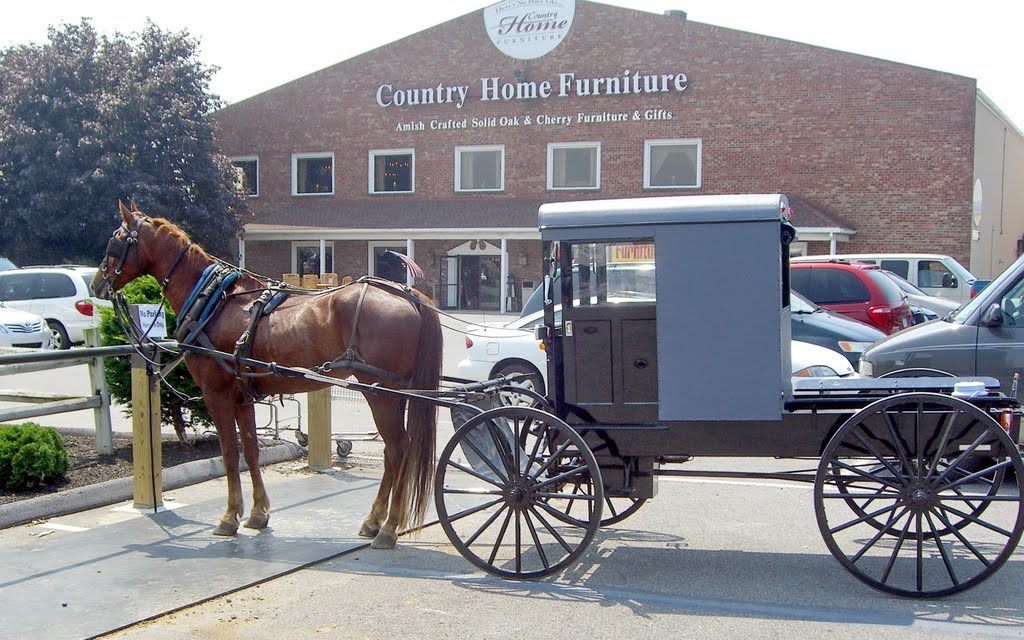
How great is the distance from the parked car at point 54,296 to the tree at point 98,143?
1049 cm

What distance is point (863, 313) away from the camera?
47.5 ft

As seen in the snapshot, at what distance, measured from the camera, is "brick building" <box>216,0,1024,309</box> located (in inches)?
1172

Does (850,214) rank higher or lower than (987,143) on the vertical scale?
lower

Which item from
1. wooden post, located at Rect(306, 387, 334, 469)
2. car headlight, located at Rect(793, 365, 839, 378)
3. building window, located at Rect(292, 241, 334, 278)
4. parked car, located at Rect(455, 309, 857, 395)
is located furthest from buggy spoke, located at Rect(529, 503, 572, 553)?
building window, located at Rect(292, 241, 334, 278)

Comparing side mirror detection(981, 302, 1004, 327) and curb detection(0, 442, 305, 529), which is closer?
curb detection(0, 442, 305, 529)

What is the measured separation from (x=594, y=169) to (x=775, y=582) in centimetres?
2866

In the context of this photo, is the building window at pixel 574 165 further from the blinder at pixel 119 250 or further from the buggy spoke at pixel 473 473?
the buggy spoke at pixel 473 473

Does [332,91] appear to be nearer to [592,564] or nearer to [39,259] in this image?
[39,259]

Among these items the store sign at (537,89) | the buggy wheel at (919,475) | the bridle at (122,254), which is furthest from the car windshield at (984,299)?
the store sign at (537,89)

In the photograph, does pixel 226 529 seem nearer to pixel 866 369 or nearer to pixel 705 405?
pixel 705 405

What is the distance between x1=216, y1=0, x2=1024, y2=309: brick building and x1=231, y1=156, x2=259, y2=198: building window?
9cm

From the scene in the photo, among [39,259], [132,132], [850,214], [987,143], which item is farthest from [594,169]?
[39,259]

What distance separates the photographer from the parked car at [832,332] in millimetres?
12875

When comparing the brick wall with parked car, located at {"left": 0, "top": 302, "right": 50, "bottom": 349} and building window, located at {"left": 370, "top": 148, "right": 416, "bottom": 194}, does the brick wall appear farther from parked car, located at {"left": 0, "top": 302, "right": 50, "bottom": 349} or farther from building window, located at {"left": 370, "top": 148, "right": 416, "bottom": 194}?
parked car, located at {"left": 0, "top": 302, "right": 50, "bottom": 349}
